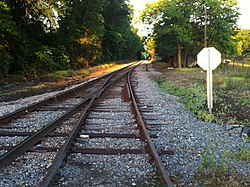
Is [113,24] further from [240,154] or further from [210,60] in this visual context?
[240,154]

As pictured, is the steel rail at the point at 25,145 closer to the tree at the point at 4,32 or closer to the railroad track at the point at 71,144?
the railroad track at the point at 71,144

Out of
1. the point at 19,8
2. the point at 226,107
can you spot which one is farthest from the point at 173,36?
the point at 226,107

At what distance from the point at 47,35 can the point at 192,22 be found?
18049 millimetres

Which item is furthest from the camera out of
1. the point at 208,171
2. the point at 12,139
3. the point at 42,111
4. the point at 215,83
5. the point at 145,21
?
the point at 145,21

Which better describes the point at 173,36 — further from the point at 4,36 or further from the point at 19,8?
the point at 4,36

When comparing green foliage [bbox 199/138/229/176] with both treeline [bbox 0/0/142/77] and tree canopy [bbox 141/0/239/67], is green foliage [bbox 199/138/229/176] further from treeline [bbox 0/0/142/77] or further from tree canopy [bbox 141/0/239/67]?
tree canopy [bbox 141/0/239/67]

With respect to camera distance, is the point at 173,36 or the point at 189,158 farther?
the point at 173,36

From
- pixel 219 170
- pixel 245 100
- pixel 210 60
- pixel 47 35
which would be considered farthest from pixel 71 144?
pixel 47 35

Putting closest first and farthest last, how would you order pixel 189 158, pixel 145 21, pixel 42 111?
pixel 189 158, pixel 42 111, pixel 145 21

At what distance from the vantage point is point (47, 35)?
30.5 metres

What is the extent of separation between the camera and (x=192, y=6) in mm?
33594

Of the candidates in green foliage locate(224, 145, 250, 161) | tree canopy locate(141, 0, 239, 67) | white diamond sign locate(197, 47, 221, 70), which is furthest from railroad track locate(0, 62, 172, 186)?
tree canopy locate(141, 0, 239, 67)

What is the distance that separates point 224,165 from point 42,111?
588 cm

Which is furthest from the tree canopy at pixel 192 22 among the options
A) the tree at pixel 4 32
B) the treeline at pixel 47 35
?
the tree at pixel 4 32
